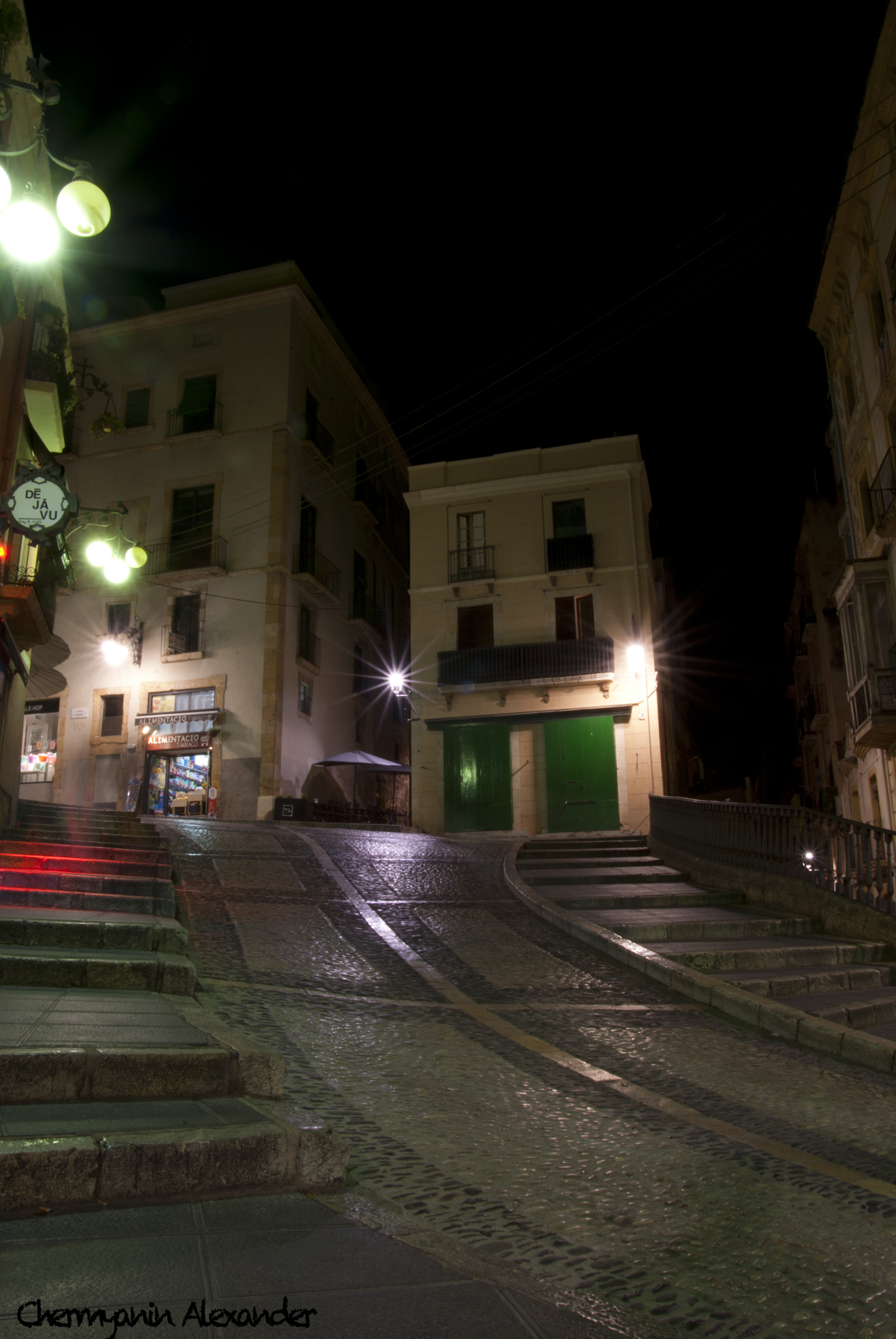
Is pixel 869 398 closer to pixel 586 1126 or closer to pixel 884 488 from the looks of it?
pixel 884 488

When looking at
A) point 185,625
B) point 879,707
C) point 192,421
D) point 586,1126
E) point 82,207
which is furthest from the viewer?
point 192,421

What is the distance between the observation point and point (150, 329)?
3077cm

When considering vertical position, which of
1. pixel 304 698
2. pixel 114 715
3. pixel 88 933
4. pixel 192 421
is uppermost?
pixel 192 421

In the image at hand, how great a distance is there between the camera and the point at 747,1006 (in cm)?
673

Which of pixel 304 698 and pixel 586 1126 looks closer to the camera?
pixel 586 1126

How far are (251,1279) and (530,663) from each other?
934 inches

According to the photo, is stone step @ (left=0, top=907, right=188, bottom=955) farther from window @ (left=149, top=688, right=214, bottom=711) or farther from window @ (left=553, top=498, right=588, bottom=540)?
window @ (left=553, top=498, right=588, bottom=540)

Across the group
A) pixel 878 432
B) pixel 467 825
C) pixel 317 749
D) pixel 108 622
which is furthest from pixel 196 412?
pixel 878 432

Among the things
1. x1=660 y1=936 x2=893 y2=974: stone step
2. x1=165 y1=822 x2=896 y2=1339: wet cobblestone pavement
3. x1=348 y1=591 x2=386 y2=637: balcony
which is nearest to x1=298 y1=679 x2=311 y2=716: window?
x1=348 y1=591 x2=386 y2=637: balcony

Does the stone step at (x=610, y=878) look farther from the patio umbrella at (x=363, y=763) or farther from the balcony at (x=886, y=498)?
the patio umbrella at (x=363, y=763)

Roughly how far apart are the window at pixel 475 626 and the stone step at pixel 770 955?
18810 mm

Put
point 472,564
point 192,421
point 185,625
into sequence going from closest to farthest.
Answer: point 472,564 < point 185,625 < point 192,421

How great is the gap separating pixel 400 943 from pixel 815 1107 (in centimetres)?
486

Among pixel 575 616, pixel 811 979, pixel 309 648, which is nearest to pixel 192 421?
pixel 309 648
